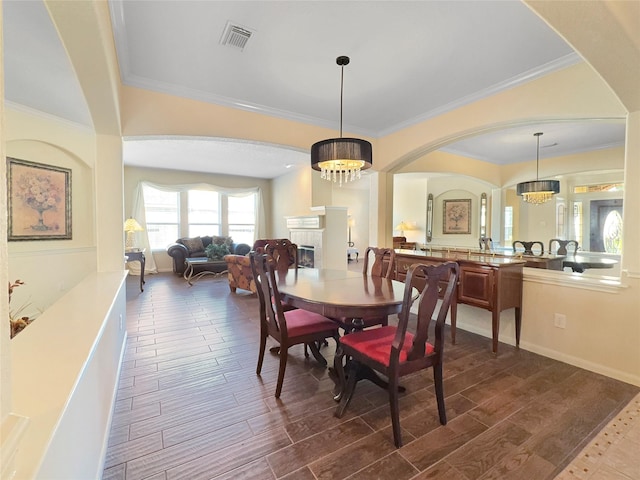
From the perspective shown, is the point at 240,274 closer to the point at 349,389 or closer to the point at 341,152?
the point at 341,152

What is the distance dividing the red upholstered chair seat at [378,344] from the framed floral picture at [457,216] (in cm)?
580

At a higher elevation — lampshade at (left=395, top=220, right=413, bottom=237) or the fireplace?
lampshade at (left=395, top=220, right=413, bottom=237)

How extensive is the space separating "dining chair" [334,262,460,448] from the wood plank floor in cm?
17

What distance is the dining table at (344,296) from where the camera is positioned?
76.0 inches

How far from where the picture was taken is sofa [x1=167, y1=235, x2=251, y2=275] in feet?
22.4

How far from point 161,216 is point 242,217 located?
216 cm

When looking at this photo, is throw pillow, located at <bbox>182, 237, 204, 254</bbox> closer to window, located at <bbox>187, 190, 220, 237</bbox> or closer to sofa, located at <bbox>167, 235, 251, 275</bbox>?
sofa, located at <bbox>167, 235, 251, 275</bbox>

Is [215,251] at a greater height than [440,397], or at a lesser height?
greater

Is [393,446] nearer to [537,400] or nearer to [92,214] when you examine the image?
[537,400]

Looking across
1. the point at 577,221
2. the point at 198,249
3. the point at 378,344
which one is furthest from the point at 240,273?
the point at 577,221

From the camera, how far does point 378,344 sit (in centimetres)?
195

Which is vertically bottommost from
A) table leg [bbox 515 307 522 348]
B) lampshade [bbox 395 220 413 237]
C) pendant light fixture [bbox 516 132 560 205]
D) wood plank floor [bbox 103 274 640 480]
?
wood plank floor [bbox 103 274 640 480]

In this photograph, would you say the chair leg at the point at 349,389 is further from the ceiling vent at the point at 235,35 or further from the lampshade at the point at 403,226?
the lampshade at the point at 403,226

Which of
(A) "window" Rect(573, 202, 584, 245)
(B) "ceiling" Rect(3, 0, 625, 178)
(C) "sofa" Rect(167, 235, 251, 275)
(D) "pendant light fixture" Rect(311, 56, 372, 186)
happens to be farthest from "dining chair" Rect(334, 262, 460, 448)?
(A) "window" Rect(573, 202, 584, 245)
